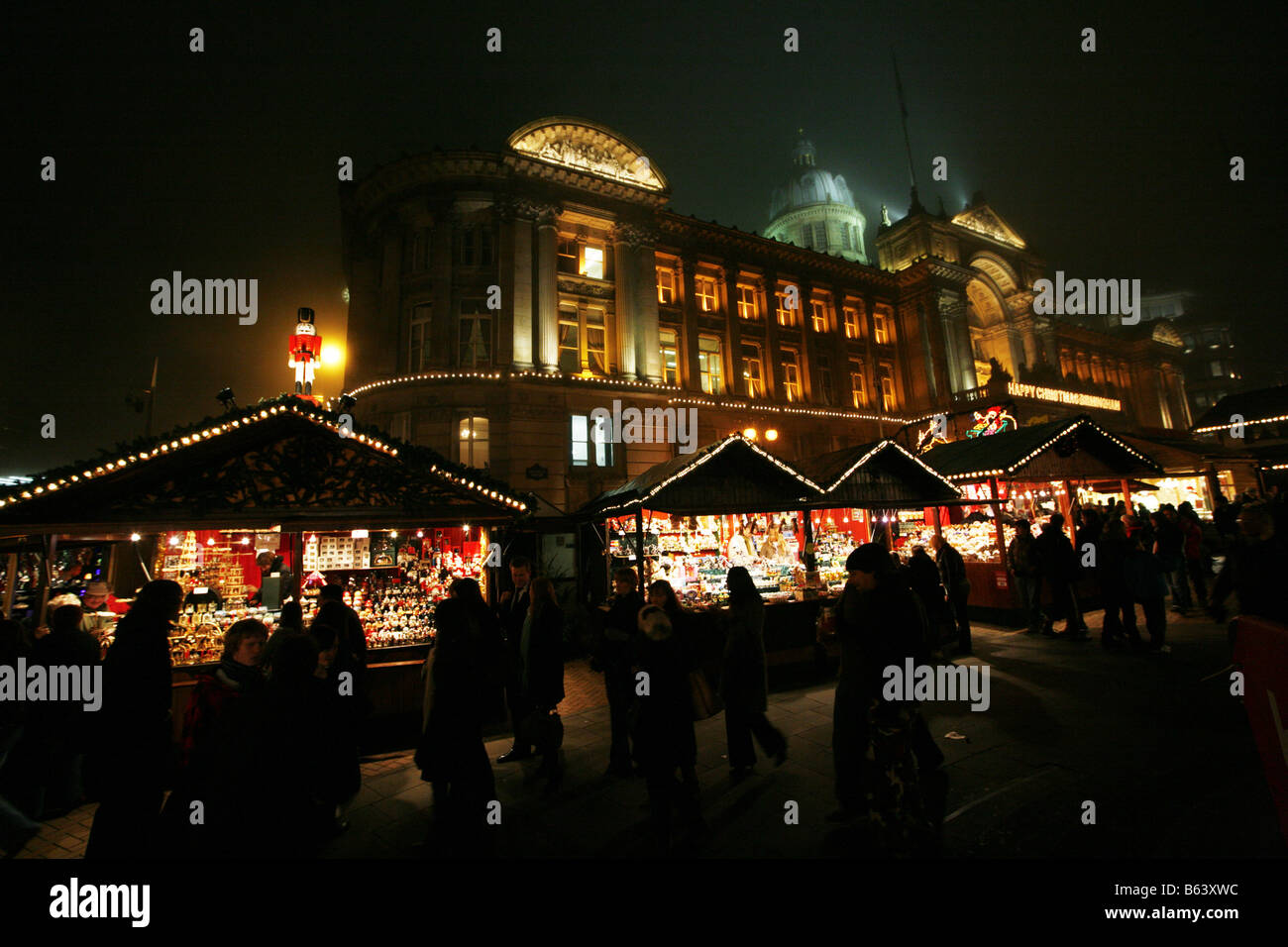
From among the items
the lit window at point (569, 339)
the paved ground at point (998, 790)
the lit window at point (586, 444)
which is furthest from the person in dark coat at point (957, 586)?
the lit window at point (569, 339)

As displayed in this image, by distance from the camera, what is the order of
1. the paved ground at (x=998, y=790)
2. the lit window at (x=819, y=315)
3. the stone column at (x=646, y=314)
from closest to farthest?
A: 1. the paved ground at (x=998, y=790)
2. the stone column at (x=646, y=314)
3. the lit window at (x=819, y=315)

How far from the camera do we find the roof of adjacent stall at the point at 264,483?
643 centimetres

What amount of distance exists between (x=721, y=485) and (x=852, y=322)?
26.3 meters

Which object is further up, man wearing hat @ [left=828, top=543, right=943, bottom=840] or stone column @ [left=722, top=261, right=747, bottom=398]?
stone column @ [left=722, top=261, right=747, bottom=398]

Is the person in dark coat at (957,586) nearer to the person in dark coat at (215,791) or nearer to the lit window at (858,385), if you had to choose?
the person in dark coat at (215,791)

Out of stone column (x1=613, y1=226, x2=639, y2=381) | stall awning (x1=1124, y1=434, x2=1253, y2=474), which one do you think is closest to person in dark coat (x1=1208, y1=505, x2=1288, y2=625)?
stall awning (x1=1124, y1=434, x2=1253, y2=474)

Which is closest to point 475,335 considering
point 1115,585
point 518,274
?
point 518,274

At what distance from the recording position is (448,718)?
4.38 m

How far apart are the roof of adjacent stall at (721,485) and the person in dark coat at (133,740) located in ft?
24.4

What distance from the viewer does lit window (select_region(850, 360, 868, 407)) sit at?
103 ft

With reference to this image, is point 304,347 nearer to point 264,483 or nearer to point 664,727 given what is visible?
point 264,483
